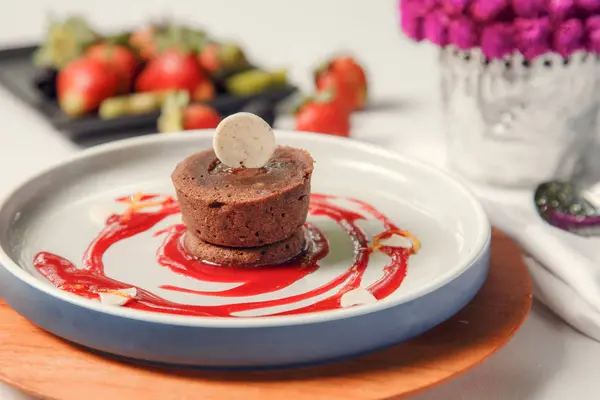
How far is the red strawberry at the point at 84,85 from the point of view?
411 cm

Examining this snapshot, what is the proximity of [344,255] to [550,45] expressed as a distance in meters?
1.15

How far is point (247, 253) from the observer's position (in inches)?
99.4

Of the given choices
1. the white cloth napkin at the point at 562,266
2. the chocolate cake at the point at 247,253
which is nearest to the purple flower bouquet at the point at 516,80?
the white cloth napkin at the point at 562,266

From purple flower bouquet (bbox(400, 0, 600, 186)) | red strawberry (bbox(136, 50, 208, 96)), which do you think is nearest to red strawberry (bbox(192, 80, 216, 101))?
red strawberry (bbox(136, 50, 208, 96))

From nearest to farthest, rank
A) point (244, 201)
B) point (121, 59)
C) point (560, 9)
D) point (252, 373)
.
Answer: point (252, 373) → point (244, 201) → point (560, 9) → point (121, 59)

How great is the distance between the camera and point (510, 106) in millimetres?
3277

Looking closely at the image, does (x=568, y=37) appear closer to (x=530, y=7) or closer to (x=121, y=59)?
A: (x=530, y=7)

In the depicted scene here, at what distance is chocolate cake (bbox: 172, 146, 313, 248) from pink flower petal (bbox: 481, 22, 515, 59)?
0.94m

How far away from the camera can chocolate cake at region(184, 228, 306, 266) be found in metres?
2.52

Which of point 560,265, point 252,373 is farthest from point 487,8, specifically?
point 252,373

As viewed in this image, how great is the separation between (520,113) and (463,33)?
38 centimetres

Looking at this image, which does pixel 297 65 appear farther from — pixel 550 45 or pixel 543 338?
pixel 543 338

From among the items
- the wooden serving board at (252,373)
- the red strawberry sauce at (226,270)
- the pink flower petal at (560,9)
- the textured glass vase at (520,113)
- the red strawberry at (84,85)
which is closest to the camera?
the wooden serving board at (252,373)

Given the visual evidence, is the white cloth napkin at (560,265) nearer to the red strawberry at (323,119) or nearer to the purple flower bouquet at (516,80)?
the purple flower bouquet at (516,80)
